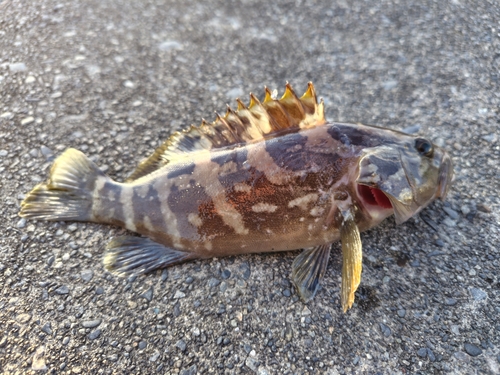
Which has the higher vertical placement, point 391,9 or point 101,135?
point 391,9

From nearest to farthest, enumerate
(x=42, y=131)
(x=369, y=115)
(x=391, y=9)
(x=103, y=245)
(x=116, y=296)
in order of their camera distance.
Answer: (x=116, y=296), (x=103, y=245), (x=42, y=131), (x=369, y=115), (x=391, y=9)

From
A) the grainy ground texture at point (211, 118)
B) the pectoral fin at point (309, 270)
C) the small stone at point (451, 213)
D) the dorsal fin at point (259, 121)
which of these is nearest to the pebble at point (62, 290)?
the grainy ground texture at point (211, 118)

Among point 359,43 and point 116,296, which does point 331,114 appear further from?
point 116,296

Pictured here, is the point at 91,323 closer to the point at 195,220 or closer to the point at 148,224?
the point at 148,224

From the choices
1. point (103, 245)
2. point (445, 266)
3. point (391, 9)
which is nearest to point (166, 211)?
point (103, 245)

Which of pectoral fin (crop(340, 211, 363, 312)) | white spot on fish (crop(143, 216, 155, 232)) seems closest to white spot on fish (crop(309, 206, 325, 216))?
pectoral fin (crop(340, 211, 363, 312))

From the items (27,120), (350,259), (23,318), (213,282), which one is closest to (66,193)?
(23,318)
